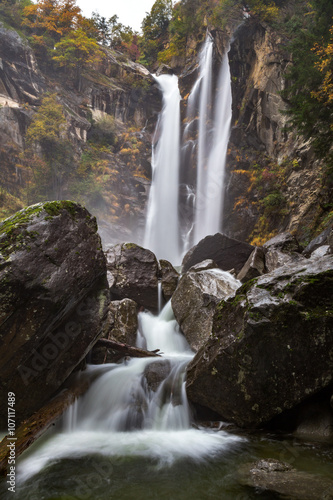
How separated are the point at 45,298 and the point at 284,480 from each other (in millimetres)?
3638

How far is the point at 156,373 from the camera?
5.46 m

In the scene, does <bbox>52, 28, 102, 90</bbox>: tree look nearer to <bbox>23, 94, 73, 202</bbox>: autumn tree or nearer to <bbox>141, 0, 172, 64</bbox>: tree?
<bbox>23, 94, 73, 202</bbox>: autumn tree

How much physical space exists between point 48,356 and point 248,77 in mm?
20352

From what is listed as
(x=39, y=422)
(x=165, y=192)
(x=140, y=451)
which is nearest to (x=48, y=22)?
(x=165, y=192)

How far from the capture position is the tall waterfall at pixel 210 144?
2070cm

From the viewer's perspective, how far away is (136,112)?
3014 centimetres

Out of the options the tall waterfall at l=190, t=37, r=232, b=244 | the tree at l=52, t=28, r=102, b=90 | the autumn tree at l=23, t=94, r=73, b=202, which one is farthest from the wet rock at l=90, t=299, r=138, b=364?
the tree at l=52, t=28, r=102, b=90

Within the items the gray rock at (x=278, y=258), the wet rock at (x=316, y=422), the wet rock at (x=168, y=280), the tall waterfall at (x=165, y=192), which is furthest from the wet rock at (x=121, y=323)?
the tall waterfall at (x=165, y=192)

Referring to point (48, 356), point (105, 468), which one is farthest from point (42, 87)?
point (105, 468)

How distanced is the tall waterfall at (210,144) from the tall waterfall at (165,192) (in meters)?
2.73

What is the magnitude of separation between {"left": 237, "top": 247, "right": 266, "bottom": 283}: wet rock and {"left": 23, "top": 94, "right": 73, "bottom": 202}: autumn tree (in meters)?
19.1

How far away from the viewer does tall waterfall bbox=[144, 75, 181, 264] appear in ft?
79.1

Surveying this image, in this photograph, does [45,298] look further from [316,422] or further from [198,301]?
[316,422]

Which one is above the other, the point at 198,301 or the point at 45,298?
the point at 198,301
